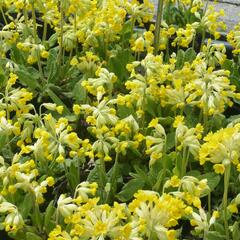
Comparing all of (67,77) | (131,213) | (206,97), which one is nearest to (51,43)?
(67,77)

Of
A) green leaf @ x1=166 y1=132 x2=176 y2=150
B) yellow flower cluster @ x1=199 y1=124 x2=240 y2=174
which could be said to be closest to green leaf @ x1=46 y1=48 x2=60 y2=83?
green leaf @ x1=166 y1=132 x2=176 y2=150

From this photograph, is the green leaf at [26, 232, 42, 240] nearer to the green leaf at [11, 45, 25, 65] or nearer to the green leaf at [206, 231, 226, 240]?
the green leaf at [206, 231, 226, 240]

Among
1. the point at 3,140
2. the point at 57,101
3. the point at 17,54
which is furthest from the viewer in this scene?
the point at 17,54

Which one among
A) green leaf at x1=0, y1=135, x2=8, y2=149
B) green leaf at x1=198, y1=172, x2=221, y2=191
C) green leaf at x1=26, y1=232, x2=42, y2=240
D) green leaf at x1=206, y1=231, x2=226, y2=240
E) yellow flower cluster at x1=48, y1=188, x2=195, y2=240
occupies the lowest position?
green leaf at x1=26, y1=232, x2=42, y2=240

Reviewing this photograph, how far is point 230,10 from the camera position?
5.55m

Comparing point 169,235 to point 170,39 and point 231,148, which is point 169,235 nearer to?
point 231,148

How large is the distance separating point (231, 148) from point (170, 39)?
2261 millimetres

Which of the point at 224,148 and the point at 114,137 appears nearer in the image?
the point at 224,148

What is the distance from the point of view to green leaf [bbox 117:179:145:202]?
3.05 meters

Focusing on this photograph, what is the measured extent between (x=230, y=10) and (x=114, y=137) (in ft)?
9.21

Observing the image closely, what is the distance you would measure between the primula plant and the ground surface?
0.73 m

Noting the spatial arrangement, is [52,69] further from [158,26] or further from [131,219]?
[131,219]

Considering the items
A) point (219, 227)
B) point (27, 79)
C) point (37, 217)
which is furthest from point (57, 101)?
point (219, 227)

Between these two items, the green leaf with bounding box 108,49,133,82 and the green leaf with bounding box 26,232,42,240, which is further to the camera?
the green leaf with bounding box 108,49,133,82
